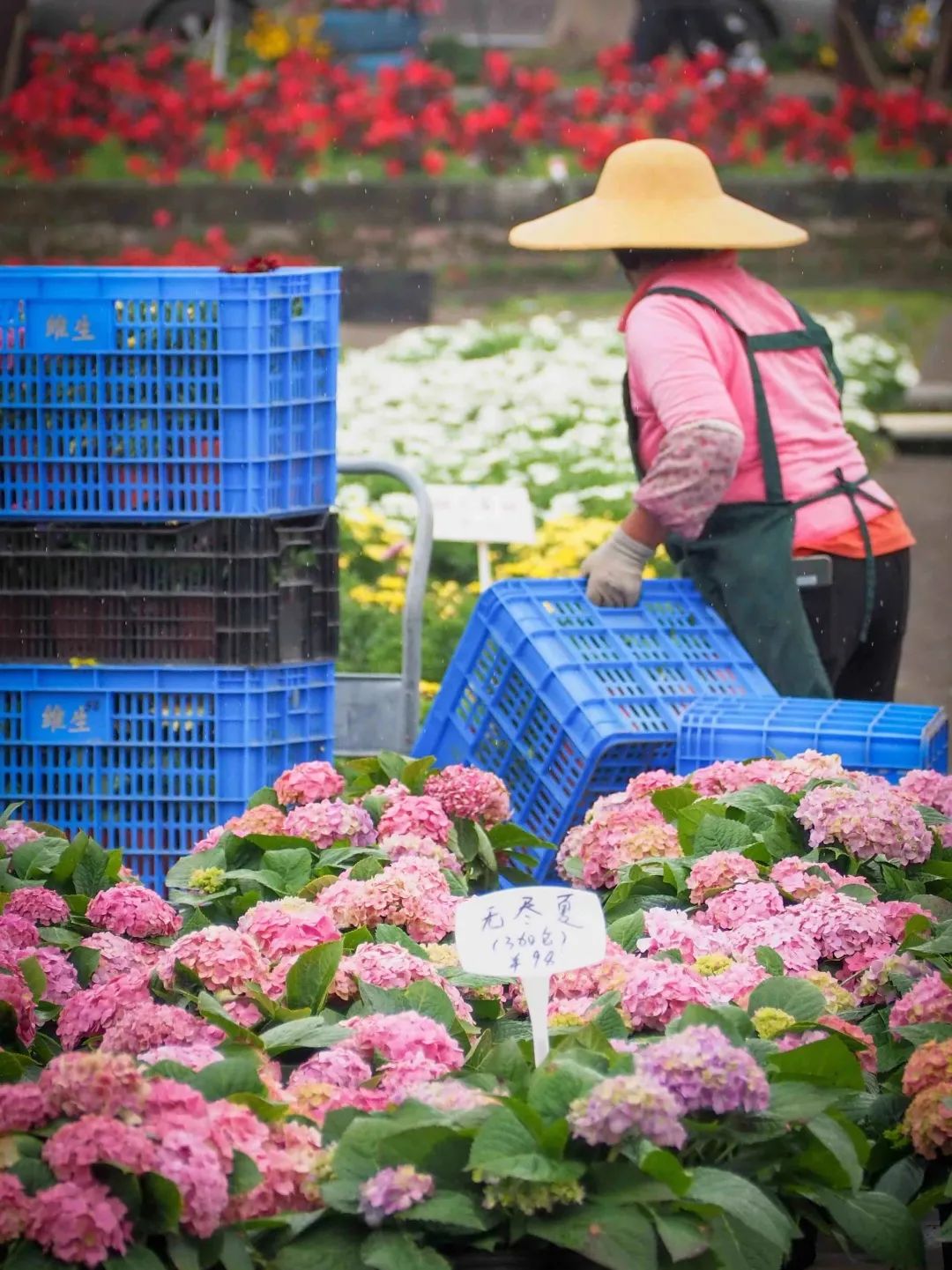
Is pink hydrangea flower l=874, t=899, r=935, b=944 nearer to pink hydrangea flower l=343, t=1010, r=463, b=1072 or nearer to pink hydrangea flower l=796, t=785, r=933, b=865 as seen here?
pink hydrangea flower l=796, t=785, r=933, b=865

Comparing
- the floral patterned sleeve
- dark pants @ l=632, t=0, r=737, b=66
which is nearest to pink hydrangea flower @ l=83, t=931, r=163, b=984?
the floral patterned sleeve

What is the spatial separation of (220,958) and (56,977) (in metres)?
0.24

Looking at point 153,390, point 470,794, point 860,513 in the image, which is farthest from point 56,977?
point 860,513

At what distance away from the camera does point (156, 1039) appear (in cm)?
221

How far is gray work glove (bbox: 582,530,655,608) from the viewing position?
3941 millimetres

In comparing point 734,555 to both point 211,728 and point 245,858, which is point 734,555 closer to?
point 211,728

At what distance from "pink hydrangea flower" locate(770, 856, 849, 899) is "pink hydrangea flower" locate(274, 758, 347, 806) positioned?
2.46ft

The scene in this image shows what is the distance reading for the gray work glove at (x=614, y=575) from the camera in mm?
3941

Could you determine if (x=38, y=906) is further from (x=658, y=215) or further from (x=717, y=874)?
(x=658, y=215)

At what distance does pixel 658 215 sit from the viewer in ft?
14.3

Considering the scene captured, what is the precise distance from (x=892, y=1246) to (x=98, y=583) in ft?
7.18

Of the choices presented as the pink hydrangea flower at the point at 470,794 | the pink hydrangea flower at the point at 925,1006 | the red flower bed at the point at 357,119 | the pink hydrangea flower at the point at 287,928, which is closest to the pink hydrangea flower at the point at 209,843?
the pink hydrangea flower at the point at 470,794

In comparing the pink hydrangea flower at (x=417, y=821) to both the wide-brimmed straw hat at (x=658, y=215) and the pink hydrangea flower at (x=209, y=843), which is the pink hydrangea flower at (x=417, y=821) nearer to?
the pink hydrangea flower at (x=209, y=843)

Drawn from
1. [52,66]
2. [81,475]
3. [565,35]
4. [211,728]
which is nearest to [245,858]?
[211,728]
